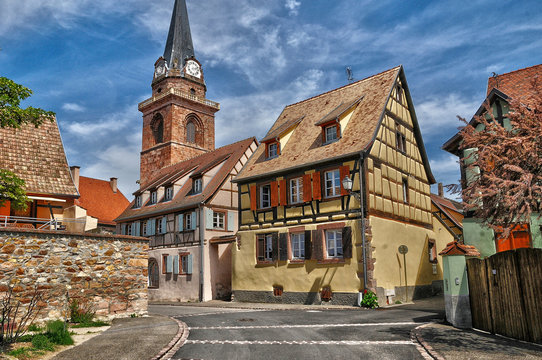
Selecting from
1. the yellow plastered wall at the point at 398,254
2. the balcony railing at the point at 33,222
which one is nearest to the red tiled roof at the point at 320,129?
the yellow plastered wall at the point at 398,254

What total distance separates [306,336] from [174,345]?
2.82 m

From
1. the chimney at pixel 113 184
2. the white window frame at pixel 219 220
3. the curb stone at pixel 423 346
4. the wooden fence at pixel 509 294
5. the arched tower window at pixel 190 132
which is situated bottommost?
the curb stone at pixel 423 346

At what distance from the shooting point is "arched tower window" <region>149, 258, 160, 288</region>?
28844mm

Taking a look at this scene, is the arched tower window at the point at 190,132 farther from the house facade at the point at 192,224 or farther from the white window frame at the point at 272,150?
the white window frame at the point at 272,150

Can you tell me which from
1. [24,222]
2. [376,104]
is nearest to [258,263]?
[376,104]

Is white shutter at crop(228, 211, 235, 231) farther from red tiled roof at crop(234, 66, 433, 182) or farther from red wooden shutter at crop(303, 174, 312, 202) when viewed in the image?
red wooden shutter at crop(303, 174, 312, 202)

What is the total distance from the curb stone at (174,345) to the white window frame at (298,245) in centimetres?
908

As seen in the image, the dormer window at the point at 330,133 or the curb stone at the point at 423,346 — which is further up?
the dormer window at the point at 330,133

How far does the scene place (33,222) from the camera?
583 inches

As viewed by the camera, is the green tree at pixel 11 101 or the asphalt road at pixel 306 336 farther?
the green tree at pixel 11 101

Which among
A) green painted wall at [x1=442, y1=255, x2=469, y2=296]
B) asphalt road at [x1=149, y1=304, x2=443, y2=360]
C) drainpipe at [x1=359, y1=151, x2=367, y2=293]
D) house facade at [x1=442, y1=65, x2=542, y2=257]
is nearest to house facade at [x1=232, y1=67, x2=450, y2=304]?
drainpipe at [x1=359, y1=151, x2=367, y2=293]

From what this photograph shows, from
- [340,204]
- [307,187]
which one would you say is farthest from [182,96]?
[340,204]

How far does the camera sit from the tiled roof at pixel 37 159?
Answer: 17.0 metres

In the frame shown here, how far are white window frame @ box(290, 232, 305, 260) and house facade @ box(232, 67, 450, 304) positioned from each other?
0.04m
